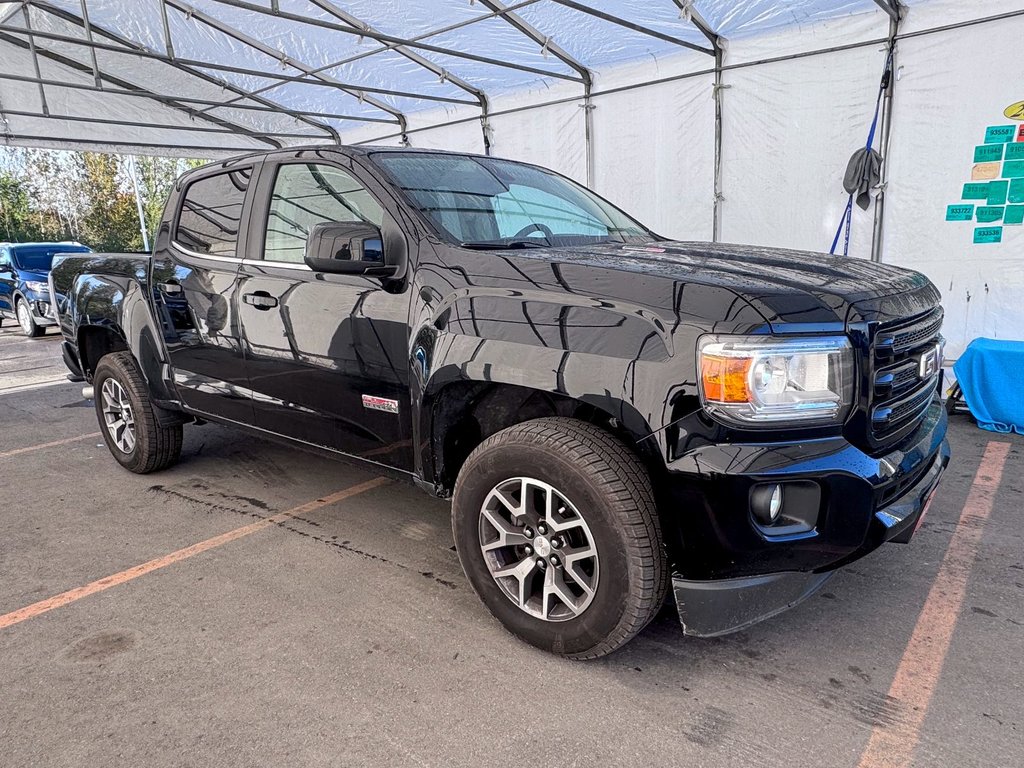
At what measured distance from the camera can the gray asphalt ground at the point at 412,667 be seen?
198 centimetres

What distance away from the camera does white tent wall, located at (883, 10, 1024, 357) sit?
598cm

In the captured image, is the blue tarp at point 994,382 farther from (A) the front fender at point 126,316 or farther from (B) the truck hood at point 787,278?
(A) the front fender at point 126,316

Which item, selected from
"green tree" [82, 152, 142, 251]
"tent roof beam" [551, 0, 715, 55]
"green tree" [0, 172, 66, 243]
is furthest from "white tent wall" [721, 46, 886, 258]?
"green tree" [82, 152, 142, 251]

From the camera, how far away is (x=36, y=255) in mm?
12508

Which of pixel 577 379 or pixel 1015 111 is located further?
pixel 1015 111

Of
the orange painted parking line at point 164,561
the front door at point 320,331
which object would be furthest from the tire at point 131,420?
the front door at point 320,331

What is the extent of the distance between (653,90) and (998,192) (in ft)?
13.1

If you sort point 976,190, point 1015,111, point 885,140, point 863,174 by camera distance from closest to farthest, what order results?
1. point 1015,111
2. point 976,190
3. point 885,140
4. point 863,174

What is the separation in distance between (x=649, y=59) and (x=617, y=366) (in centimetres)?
750

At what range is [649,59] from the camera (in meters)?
8.29

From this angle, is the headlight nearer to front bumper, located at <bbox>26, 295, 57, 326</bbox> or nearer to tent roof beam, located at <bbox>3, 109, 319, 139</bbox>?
front bumper, located at <bbox>26, 295, 57, 326</bbox>

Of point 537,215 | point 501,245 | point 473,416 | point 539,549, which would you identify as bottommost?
point 539,549

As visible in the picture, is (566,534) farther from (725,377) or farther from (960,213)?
(960,213)

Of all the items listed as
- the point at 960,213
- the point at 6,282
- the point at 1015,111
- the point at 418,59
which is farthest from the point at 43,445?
the point at 6,282
